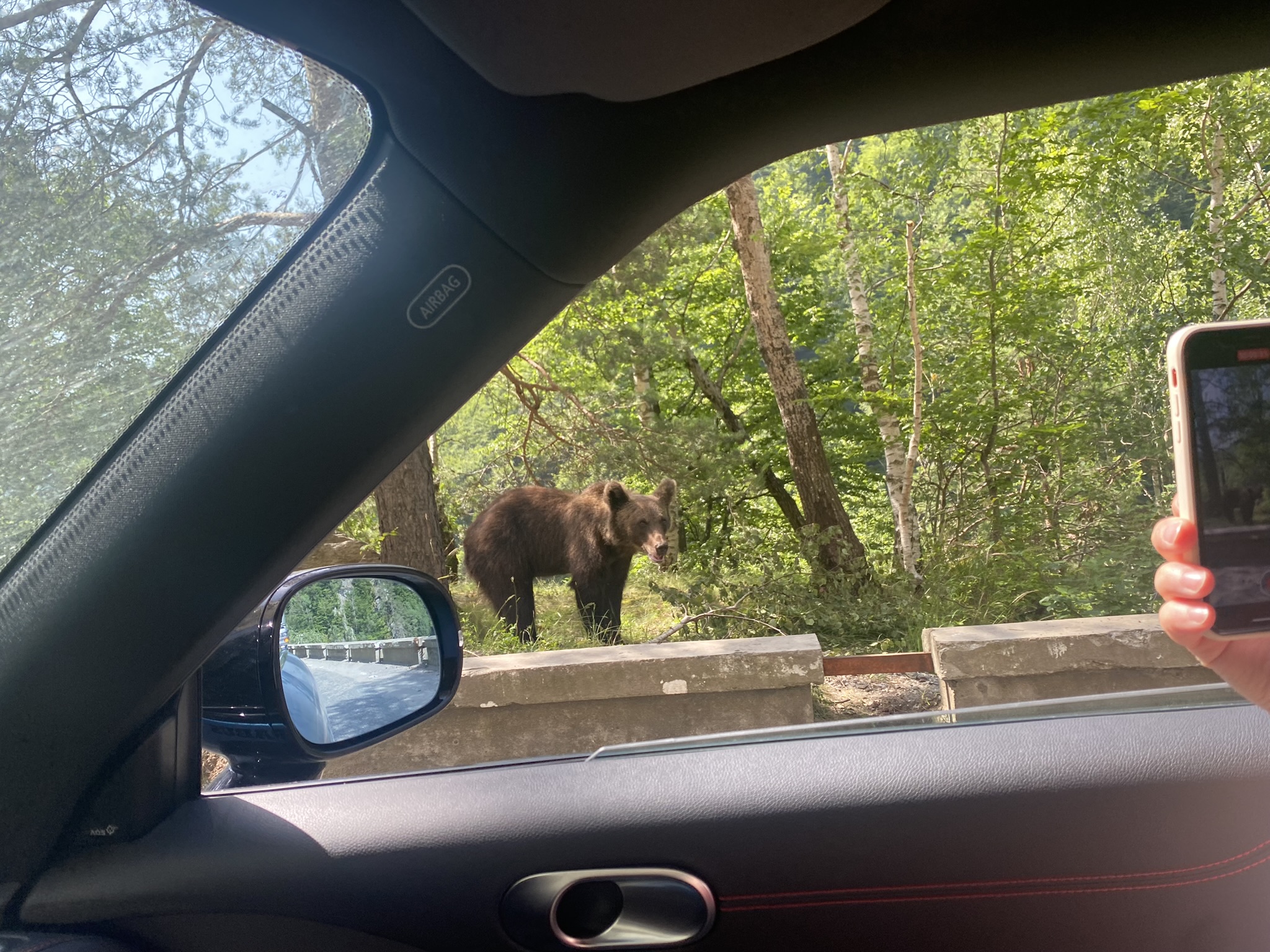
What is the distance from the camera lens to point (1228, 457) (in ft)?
3.79

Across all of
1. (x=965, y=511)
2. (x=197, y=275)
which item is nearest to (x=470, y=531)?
(x=965, y=511)

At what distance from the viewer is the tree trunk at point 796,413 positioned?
776cm

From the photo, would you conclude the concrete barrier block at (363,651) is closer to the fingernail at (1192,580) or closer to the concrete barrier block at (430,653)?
the concrete barrier block at (430,653)

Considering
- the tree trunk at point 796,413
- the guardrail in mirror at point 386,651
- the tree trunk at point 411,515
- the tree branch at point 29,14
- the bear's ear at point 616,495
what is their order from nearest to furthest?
the tree branch at point 29,14
the guardrail in mirror at point 386,651
the tree trunk at point 411,515
the bear's ear at point 616,495
the tree trunk at point 796,413

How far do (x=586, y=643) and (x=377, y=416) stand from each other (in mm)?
5561

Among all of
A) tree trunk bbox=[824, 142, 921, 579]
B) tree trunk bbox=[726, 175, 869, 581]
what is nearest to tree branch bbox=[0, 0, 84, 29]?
tree trunk bbox=[824, 142, 921, 579]

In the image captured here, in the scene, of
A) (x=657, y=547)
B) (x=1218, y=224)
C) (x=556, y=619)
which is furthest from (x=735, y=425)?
(x=1218, y=224)

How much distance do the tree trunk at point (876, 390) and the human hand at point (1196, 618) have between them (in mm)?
6193

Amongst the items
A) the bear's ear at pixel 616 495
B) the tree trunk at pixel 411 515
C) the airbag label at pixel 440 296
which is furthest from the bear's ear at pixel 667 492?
the airbag label at pixel 440 296

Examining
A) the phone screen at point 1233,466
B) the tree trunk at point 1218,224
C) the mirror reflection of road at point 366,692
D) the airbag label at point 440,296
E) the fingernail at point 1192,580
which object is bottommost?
the mirror reflection of road at point 366,692

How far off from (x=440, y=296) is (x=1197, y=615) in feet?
3.11

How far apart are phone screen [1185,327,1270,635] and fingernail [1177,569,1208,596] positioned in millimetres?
56

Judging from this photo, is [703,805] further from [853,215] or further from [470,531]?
[853,215]

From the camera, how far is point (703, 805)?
158 cm
